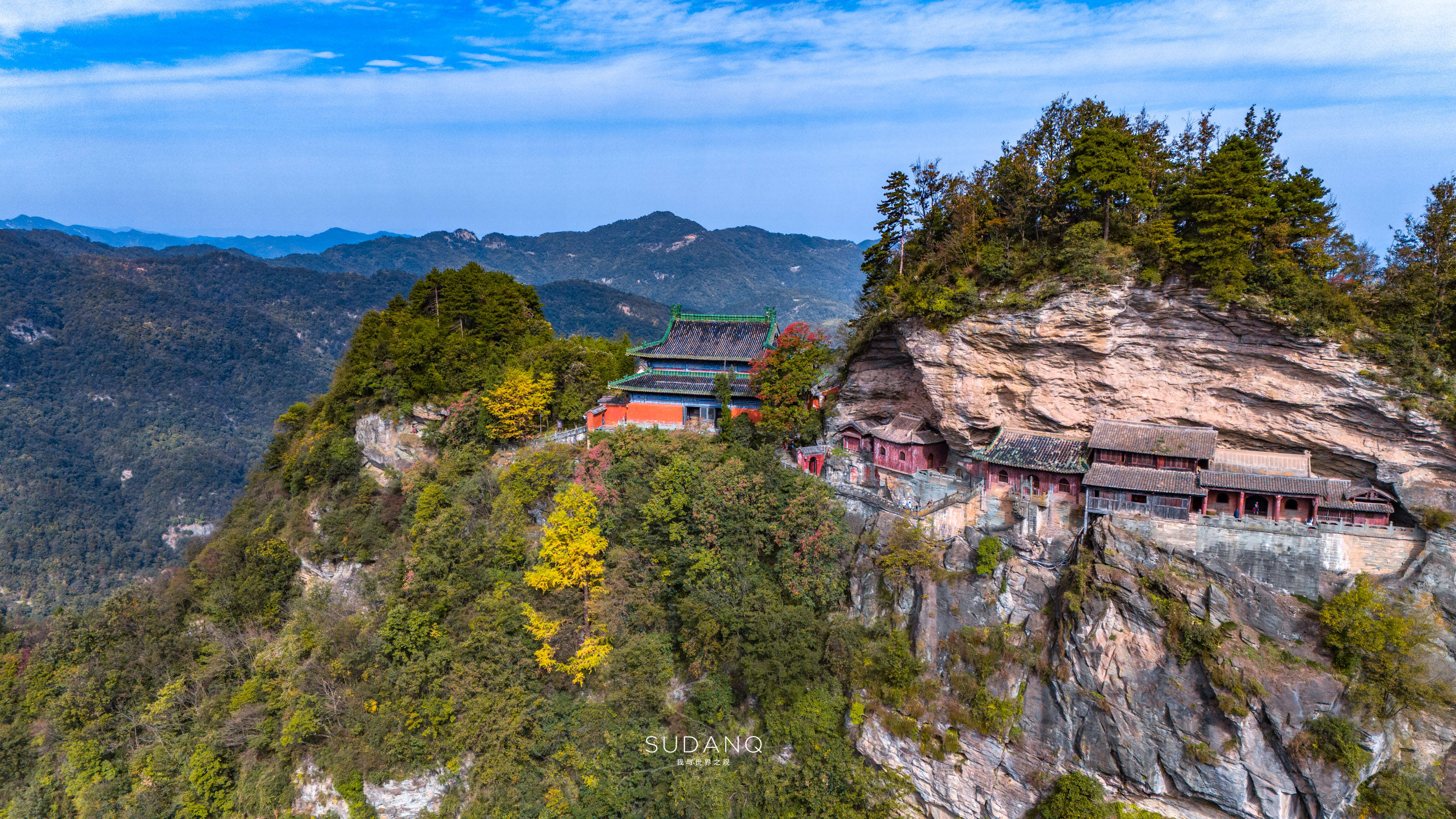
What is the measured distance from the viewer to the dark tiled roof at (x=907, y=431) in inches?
1015

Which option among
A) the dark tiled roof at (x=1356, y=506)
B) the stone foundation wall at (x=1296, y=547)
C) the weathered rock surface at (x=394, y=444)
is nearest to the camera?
the stone foundation wall at (x=1296, y=547)

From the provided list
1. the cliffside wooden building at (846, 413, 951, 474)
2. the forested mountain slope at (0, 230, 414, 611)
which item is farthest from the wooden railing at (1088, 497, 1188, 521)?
the forested mountain slope at (0, 230, 414, 611)

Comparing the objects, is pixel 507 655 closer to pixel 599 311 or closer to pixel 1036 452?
pixel 1036 452

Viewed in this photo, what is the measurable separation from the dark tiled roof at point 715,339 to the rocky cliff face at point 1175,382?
10.6 m

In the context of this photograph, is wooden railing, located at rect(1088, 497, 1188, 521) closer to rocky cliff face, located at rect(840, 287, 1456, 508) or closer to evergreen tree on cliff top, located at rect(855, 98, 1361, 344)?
rocky cliff face, located at rect(840, 287, 1456, 508)

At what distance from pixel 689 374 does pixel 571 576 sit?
1363 centimetres

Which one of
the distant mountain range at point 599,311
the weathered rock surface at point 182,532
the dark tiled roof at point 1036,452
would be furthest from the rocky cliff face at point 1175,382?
the distant mountain range at point 599,311

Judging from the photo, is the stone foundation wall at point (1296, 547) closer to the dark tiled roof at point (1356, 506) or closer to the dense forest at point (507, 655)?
the dark tiled roof at point (1356, 506)

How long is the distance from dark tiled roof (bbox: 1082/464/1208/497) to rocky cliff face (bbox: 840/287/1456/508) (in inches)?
89.2

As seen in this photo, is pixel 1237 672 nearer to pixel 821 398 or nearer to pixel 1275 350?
pixel 1275 350

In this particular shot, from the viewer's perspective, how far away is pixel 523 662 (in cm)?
2436

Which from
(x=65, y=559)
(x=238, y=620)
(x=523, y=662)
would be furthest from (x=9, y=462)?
(x=523, y=662)

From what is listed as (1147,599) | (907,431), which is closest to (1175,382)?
(1147,599)

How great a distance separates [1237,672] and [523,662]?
21.6 meters
